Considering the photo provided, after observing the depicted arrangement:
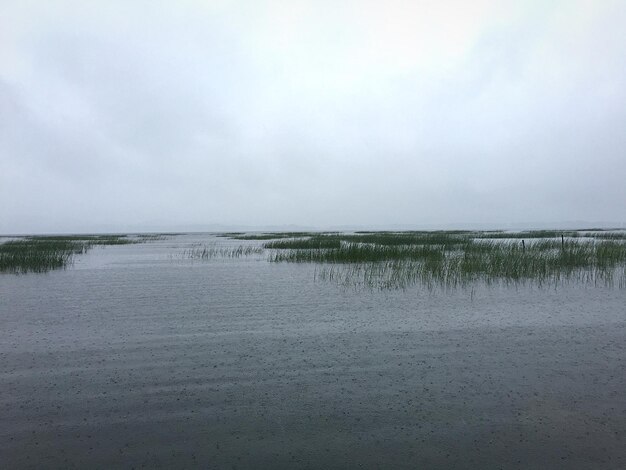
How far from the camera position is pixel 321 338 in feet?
26.1

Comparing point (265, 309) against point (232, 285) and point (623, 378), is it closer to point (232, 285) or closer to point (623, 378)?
point (232, 285)

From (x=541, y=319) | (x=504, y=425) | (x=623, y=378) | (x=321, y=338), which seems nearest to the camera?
(x=504, y=425)

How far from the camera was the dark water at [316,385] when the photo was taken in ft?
12.9

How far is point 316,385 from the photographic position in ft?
18.4

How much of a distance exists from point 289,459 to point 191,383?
2.42 metres

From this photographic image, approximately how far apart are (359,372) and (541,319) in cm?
563

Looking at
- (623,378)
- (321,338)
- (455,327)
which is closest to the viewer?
(623,378)

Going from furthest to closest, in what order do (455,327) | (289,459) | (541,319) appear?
(541,319)
(455,327)
(289,459)

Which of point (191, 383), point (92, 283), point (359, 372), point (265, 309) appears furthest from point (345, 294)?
point (92, 283)

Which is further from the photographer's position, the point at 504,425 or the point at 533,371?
the point at 533,371

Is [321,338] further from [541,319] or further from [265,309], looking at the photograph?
[541,319]

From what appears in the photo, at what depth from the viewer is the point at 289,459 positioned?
3.79 meters

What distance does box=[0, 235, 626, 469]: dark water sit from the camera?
12.9 feet

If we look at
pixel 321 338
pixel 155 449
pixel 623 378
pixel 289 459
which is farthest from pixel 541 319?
pixel 155 449
